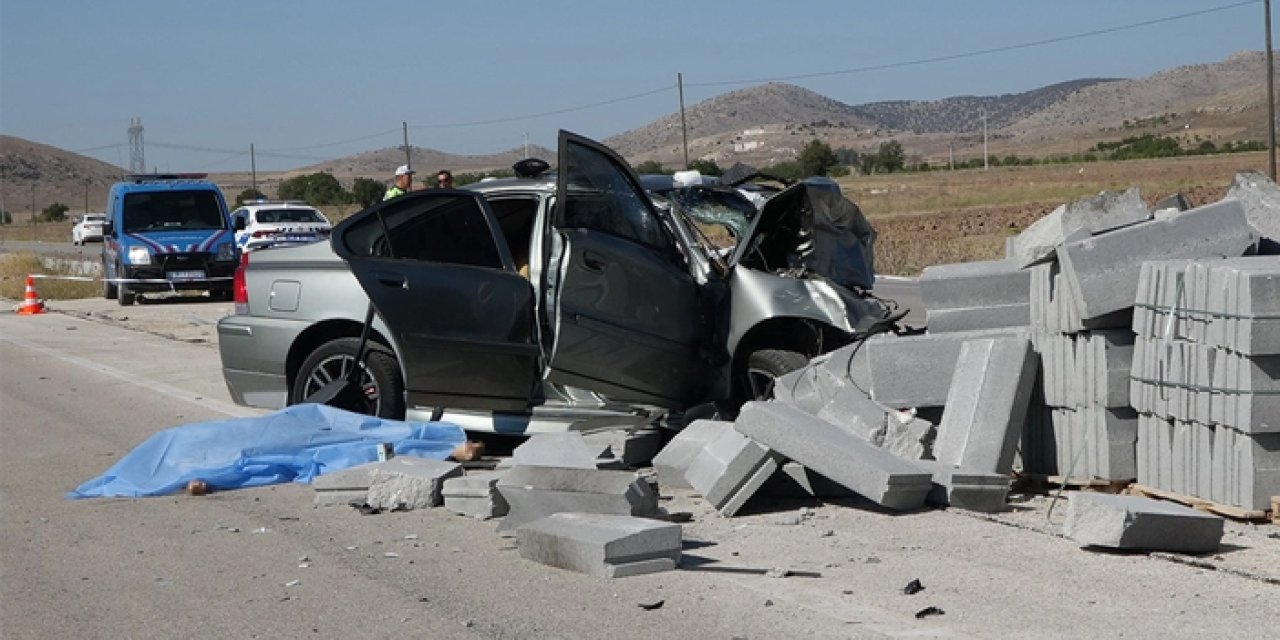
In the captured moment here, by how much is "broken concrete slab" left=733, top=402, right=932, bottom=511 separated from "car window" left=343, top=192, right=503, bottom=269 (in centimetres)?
261

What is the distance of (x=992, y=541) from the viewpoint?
24.0ft

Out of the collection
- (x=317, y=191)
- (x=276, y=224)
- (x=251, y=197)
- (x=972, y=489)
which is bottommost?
(x=972, y=489)

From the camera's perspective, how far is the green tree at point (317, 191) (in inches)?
3772

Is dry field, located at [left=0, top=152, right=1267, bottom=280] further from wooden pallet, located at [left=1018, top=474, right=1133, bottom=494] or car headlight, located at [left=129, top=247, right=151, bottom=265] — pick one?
car headlight, located at [left=129, top=247, right=151, bottom=265]

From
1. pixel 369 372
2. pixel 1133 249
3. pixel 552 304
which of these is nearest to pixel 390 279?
pixel 369 372

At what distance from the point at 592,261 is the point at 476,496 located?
1939 millimetres

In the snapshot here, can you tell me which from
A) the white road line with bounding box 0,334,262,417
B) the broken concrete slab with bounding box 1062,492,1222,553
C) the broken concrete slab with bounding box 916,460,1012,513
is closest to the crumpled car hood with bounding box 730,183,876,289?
the broken concrete slab with bounding box 916,460,1012,513

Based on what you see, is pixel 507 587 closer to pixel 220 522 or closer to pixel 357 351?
pixel 220 522

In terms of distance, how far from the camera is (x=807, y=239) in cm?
1066

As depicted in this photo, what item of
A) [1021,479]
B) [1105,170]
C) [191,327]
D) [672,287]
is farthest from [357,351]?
[1105,170]

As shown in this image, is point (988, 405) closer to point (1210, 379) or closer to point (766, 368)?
point (1210, 379)

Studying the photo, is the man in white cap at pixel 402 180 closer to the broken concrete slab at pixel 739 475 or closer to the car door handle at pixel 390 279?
the car door handle at pixel 390 279

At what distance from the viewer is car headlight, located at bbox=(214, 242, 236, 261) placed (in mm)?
28844

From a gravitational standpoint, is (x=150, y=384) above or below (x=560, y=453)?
below
